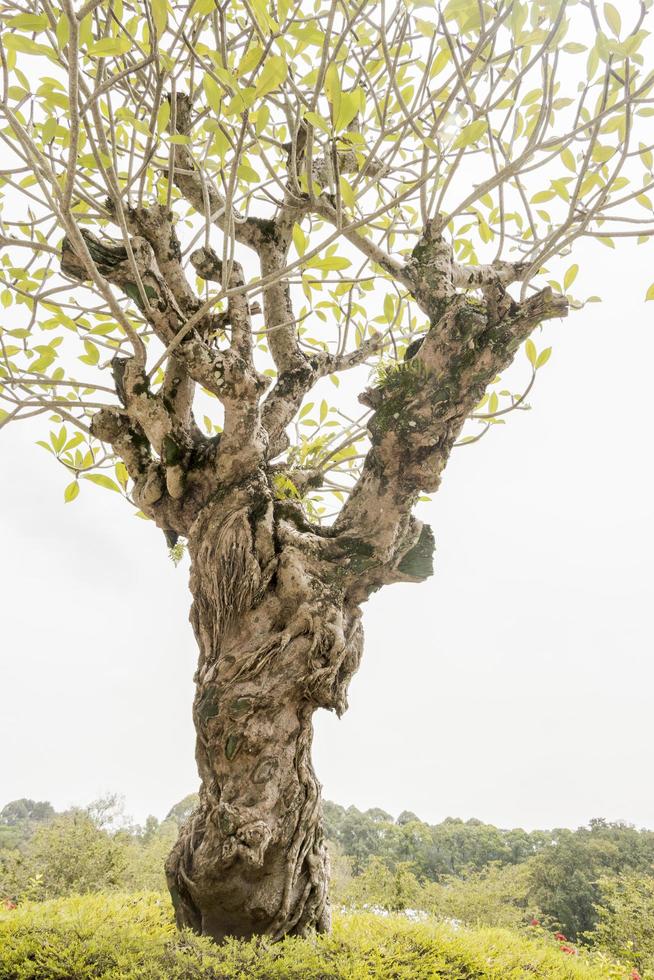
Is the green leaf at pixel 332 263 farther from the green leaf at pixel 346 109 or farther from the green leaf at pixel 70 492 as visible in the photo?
the green leaf at pixel 70 492

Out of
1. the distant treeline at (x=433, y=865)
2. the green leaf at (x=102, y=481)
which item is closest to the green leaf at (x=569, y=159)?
the green leaf at (x=102, y=481)

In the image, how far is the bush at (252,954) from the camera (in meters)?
1.47

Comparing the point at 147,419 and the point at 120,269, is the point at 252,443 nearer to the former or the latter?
the point at 147,419

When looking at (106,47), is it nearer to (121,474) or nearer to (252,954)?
(121,474)

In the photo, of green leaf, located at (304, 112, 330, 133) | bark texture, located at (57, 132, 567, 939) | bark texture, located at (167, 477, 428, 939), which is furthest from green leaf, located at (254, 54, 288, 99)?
bark texture, located at (167, 477, 428, 939)

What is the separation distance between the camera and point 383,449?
2.16 metres

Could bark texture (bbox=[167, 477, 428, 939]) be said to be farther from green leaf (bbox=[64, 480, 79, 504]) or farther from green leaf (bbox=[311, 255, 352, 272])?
green leaf (bbox=[311, 255, 352, 272])

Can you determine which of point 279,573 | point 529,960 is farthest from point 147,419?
point 529,960

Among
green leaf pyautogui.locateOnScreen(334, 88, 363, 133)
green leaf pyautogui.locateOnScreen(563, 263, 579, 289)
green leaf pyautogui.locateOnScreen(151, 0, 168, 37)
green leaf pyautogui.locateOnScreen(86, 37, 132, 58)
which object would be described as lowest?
green leaf pyautogui.locateOnScreen(86, 37, 132, 58)

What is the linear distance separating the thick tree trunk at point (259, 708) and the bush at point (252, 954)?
134 millimetres

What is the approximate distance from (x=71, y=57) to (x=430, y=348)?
1365 millimetres

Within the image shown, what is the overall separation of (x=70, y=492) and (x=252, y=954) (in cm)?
181

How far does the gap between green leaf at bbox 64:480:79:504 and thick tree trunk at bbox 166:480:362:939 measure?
635mm

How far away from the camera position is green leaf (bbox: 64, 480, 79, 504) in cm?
250
